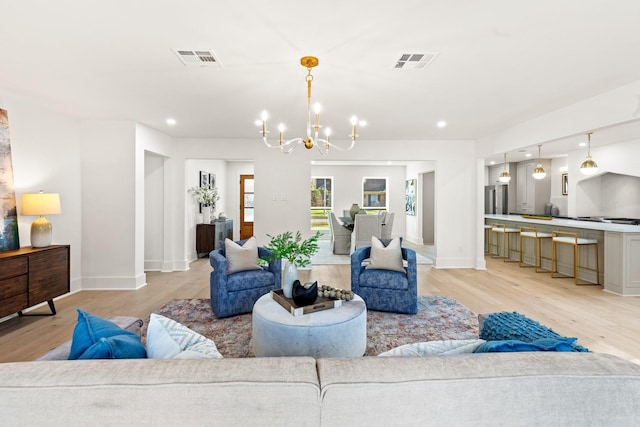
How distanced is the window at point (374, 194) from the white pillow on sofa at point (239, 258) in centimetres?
728

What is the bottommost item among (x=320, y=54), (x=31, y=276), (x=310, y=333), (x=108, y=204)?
(x=310, y=333)

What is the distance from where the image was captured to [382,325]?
3318 mm

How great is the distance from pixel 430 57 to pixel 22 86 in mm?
4146

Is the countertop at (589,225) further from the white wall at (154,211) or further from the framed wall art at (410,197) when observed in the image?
the white wall at (154,211)

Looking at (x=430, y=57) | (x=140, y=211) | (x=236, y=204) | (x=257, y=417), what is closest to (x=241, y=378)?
(x=257, y=417)

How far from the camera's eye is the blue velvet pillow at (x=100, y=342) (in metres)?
1.07

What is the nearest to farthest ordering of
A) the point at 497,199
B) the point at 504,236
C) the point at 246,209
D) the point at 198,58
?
the point at 198,58 < the point at 504,236 < the point at 497,199 < the point at 246,209

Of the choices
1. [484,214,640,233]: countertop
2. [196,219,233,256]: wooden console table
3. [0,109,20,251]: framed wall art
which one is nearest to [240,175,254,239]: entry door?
[196,219,233,256]: wooden console table

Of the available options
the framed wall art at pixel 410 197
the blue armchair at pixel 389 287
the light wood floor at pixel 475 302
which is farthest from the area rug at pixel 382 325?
the framed wall art at pixel 410 197

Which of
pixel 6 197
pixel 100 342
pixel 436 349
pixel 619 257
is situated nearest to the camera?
pixel 100 342

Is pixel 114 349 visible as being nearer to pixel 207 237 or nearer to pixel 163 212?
pixel 163 212

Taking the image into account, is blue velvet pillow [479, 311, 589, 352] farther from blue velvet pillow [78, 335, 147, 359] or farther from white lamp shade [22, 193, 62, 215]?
white lamp shade [22, 193, 62, 215]

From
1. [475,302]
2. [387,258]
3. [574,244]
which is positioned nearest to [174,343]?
[387,258]

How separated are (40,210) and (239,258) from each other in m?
2.32
